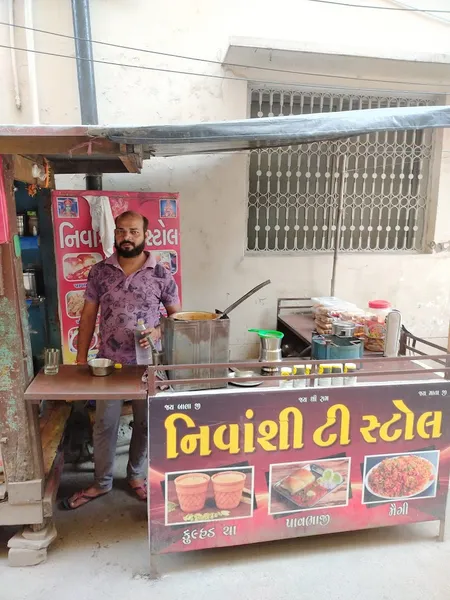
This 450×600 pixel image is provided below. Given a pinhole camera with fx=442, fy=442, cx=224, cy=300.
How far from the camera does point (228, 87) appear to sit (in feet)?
13.3

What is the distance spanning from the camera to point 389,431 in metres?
2.44

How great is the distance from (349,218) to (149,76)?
240 cm

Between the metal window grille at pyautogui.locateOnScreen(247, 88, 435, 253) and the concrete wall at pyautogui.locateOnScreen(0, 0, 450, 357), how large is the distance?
7.0 inches

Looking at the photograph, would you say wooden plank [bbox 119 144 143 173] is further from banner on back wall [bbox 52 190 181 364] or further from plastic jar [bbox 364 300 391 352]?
plastic jar [bbox 364 300 391 352]

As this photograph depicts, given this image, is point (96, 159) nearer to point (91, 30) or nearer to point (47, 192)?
point (47, 192)

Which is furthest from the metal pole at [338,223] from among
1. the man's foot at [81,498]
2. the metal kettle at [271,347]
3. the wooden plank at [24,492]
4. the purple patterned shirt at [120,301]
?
the wooden plank at [24,492]

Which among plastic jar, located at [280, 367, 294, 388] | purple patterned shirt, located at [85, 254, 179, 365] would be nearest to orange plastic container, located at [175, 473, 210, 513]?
plastic jar, located at [280, 367, 294, 388]

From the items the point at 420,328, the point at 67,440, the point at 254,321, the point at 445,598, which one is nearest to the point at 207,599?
the point at 445,598

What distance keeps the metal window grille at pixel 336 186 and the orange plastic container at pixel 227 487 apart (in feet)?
8.72

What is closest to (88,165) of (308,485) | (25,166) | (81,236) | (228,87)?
(81,236)

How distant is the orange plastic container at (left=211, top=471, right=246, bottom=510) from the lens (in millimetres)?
2305

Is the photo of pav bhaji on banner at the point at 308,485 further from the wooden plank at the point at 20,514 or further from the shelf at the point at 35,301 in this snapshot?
the shelf at the point at 35,301

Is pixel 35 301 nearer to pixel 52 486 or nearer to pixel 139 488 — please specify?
pixel 52 486

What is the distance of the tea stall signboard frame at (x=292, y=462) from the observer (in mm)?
2256
